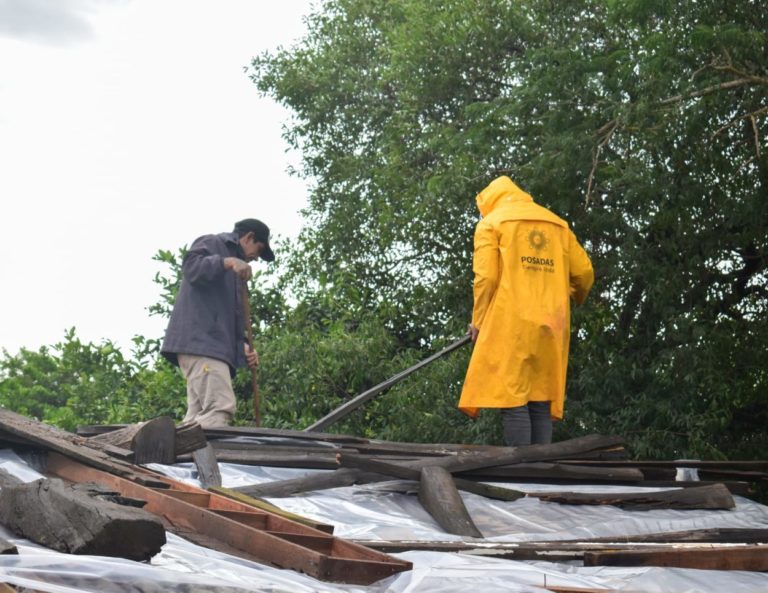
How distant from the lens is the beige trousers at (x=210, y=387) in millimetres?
8156

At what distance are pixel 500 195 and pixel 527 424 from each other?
5.37 ft

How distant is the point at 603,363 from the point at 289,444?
3.99 m

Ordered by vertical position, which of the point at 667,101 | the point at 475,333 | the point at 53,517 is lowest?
the point at 53,517

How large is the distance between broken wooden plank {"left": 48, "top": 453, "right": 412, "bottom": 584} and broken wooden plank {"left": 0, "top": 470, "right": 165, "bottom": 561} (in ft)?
1.62

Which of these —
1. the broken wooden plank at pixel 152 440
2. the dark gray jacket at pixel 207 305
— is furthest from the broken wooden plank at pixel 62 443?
the dark gray jacket at pixel 207 305

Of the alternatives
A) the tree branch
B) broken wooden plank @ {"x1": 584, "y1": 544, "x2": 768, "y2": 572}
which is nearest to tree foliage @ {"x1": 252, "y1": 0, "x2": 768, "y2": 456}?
the tree branch

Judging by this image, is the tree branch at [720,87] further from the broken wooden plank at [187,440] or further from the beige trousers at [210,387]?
the broken wooden plank at [187,440]

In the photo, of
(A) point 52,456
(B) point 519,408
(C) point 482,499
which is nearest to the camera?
(A) point 52,456

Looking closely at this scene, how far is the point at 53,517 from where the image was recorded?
3.54 metres

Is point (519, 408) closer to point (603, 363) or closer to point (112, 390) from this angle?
point (603, 363)

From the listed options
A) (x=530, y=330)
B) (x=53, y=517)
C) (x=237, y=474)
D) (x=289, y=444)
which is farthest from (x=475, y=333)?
(x=53, y=517)

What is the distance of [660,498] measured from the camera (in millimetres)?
6602

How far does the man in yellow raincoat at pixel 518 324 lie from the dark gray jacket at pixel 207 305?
180 cm

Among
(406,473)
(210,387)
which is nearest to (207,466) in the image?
(406,473)
